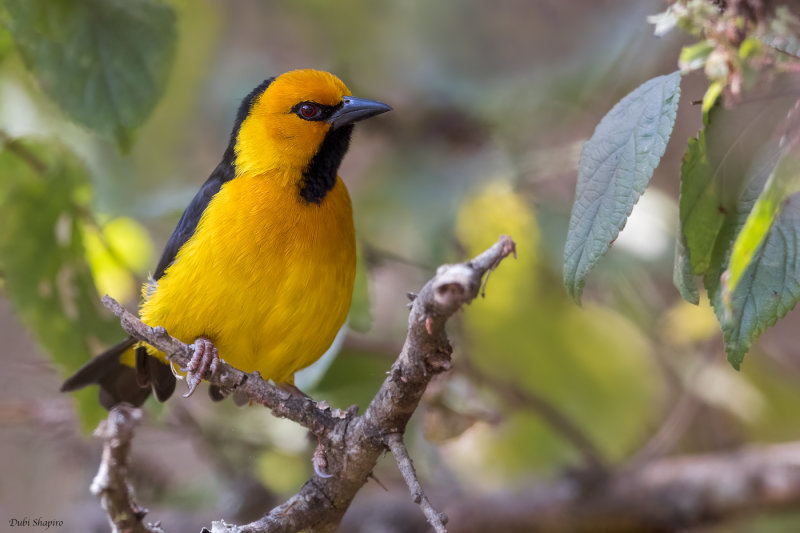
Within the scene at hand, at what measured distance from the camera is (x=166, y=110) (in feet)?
17.8

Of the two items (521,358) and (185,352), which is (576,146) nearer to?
(521,358)

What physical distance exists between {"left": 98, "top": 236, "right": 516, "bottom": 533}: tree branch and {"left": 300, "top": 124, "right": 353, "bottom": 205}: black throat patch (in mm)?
1019

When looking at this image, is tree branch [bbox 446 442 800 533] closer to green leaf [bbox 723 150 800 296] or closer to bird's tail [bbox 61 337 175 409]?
bird's tail [bbox 61 337 175 409]

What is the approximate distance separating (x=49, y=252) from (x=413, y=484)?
212cm

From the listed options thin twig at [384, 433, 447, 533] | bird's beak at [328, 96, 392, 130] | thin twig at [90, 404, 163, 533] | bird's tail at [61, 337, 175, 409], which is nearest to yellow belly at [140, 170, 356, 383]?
bird's tail at [61, 337, 175, 409]

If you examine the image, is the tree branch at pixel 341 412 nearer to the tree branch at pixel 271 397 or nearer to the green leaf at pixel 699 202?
the tree branch at pixel 271 397

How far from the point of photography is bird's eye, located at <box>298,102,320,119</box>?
366 centimetres

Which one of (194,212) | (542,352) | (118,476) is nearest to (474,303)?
(542,352)

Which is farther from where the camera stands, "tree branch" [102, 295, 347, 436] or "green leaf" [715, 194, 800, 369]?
"tree branch" [102, 295, 347, 436]

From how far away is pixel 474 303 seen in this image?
15.4 feet

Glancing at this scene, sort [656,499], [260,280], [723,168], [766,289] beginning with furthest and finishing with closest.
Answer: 1. [656,499]
2. [260,280]
3. [723,168]
4. [766,289]

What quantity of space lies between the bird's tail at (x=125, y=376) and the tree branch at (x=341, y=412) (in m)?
1.10

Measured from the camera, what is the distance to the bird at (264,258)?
313 centimetres

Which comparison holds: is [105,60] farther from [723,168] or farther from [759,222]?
[759,222]
